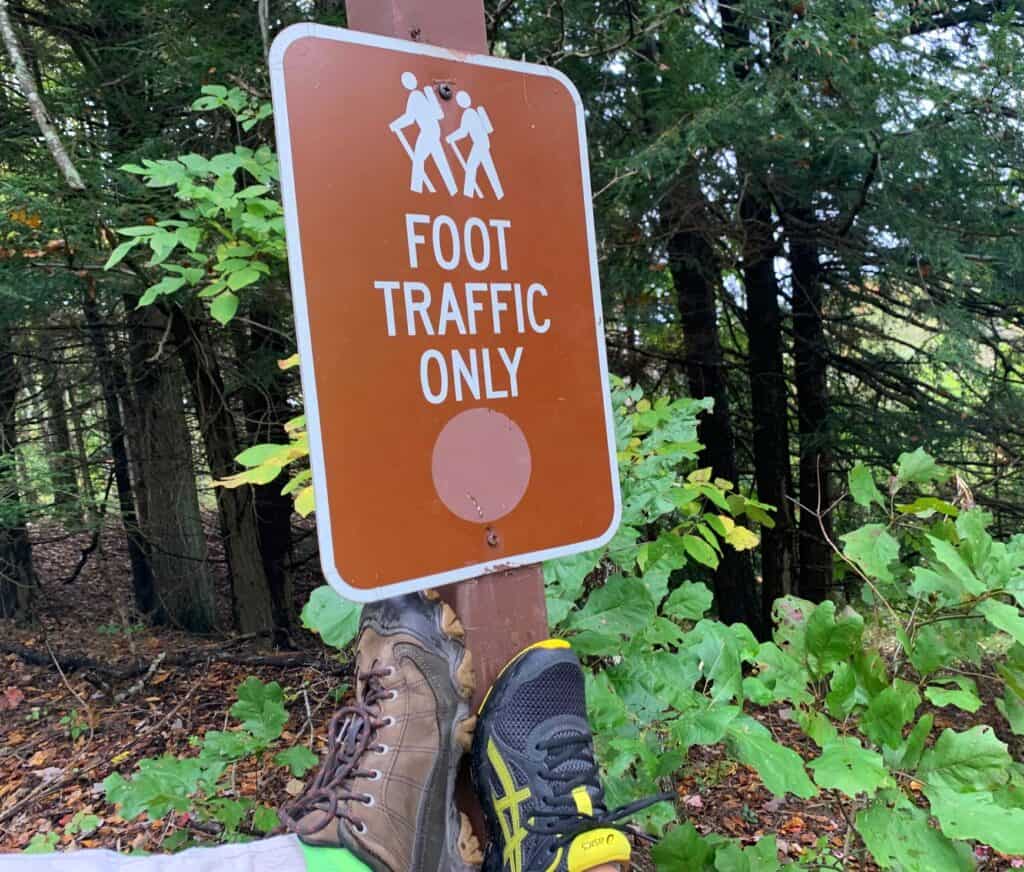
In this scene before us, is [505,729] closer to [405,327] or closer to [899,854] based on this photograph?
[405,327]

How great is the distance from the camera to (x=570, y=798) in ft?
3.51

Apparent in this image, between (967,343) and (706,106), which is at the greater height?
(706,106)

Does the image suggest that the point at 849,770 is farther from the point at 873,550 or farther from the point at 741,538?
the point at 741,538

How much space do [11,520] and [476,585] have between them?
3980 mm

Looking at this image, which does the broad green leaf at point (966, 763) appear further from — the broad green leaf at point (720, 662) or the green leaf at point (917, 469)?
the green leaf at point (917, 469)

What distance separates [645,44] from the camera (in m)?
4.59

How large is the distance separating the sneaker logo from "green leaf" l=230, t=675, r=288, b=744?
945 mm

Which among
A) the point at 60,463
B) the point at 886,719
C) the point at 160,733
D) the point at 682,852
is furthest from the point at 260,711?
the point at 60,463

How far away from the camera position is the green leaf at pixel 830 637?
51.9 inches

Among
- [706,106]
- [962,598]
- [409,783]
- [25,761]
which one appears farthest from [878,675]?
[25,761]

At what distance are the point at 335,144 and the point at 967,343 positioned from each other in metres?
3.74

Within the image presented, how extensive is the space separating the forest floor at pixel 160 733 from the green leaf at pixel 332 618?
4.19 feet

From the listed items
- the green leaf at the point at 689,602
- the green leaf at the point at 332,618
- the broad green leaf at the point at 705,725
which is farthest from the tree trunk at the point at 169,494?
the broad green leaf at the point at 705,725

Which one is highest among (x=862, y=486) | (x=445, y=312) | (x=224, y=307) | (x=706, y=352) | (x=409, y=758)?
(x=224, y=307)
